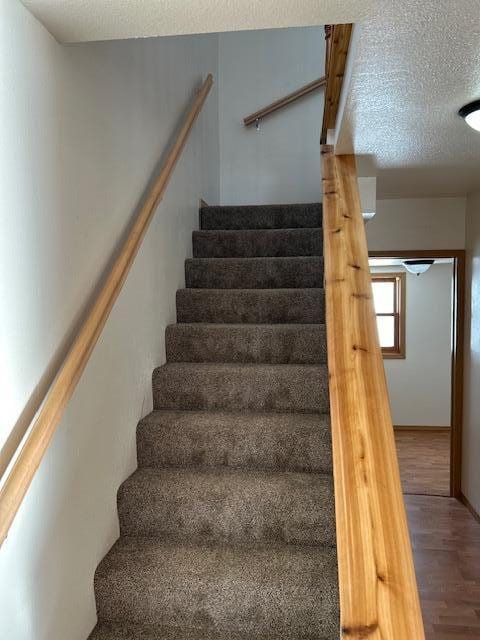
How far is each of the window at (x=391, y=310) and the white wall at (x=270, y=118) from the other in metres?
3.48

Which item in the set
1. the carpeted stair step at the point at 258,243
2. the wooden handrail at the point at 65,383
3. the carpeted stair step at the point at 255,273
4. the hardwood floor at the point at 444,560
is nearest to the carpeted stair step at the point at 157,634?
the wooden handrail at the point at 65,383

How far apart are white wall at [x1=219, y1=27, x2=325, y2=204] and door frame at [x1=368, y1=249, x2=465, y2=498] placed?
105cm

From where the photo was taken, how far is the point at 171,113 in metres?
2.72

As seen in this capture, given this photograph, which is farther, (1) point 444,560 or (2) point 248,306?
(1) point 444,560

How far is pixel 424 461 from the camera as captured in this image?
6.10 m

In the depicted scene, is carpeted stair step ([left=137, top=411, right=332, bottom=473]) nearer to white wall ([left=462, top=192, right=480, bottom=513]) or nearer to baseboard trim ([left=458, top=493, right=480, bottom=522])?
white wall ([left=462, top=192, right=480, bottom=513])

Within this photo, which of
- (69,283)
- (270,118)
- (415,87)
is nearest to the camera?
(69,283)

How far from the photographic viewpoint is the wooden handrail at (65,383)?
1045 millimetres

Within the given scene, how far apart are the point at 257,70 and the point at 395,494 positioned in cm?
427

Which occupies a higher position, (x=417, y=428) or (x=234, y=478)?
(x=234, y=478)

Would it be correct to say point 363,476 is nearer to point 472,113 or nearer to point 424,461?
point 472,113

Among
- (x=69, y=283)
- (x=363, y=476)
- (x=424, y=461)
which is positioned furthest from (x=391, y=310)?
(x=363, y=476)

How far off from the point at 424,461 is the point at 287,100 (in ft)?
14.0

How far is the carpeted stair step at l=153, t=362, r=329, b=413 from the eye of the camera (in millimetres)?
2213
